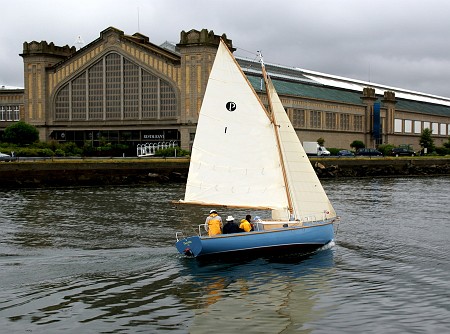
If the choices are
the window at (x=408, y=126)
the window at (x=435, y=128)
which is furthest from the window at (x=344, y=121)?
the window at (x=435, y=128)

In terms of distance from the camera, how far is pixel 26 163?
77312mm

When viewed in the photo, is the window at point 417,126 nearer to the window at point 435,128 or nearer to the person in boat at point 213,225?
the window at point 435,128

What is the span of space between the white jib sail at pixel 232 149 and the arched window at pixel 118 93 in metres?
81.3

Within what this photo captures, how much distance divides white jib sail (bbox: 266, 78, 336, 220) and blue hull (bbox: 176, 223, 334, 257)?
4.68 feet

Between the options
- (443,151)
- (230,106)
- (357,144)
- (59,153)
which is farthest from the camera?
(443,151)

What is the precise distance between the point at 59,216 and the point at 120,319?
2867 cm

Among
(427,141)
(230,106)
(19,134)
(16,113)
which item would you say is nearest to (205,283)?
(230,106)

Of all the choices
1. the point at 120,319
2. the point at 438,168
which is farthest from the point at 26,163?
the point at 438,168

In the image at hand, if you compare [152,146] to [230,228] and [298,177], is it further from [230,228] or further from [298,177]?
[230,228]

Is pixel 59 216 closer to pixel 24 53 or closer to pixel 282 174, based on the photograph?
pixel 282 174

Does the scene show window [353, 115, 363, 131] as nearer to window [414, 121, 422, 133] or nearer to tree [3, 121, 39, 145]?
window [414, 121, 422, 133]

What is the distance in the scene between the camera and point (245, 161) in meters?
34.1

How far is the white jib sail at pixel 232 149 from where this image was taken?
3344cm

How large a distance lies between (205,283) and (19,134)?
90.4 metres
